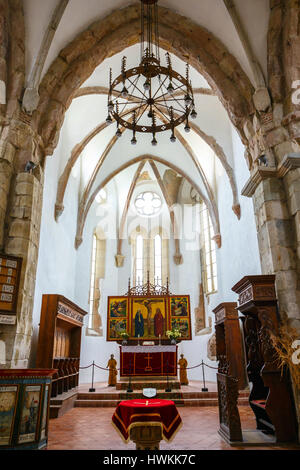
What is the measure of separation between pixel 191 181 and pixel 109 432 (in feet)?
37.2

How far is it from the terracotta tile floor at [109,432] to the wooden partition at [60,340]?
1.18 metres

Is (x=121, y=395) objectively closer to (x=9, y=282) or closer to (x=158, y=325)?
(x=158, y=325)

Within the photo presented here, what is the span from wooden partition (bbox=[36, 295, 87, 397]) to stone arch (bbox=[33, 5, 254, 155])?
→ 153 inches

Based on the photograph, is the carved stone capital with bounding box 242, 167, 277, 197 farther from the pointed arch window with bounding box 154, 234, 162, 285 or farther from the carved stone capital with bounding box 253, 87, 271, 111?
the pointed arch window with bounding box 154, 234, 162, 285

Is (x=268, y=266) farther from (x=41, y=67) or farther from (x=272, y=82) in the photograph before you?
(x=41, y=67)

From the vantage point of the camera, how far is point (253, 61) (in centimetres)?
773

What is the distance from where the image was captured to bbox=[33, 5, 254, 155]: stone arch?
26.3ft

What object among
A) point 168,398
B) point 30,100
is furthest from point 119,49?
point 168,398

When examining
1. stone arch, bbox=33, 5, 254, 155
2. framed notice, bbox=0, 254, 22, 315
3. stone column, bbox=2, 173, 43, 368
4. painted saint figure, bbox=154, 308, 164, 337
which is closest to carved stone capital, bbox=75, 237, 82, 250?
painted saint figure, bbox=154, 308, 164, 337

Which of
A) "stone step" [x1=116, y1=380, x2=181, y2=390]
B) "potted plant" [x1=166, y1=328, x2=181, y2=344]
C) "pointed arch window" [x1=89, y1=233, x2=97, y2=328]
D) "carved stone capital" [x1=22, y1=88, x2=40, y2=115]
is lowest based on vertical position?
"stone step" [x1=116, y1=380, x2=181, y2=390]

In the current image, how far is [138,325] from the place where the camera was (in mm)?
11883

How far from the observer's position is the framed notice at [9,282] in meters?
6.11

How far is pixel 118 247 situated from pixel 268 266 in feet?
37.3

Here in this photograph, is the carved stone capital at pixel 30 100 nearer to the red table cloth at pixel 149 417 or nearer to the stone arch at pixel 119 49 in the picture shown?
the stone arch at pixel 119 49
